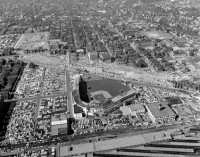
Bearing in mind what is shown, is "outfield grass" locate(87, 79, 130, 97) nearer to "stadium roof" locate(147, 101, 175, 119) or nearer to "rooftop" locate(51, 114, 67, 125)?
"stadium roof" locate(147, 101, 175, 119)

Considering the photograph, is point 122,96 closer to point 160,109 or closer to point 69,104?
point 160,109

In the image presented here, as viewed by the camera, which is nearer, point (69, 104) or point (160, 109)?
point (160, 109)

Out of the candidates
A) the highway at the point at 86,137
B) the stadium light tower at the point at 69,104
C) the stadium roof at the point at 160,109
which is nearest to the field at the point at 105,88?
the stadium light tower at the point at 69,104

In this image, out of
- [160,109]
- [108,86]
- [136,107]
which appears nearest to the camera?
[160,109]

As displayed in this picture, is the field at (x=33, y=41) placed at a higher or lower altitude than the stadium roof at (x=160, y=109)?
higher

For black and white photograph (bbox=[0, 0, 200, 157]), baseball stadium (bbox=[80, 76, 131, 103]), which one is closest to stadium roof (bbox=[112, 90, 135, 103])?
black and white photograph (bbox=[0, 0, 200, 157])

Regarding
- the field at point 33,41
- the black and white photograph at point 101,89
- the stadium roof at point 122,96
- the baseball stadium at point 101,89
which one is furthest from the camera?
the field at point 33,41

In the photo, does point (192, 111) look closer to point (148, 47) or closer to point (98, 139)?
point (98, 139)

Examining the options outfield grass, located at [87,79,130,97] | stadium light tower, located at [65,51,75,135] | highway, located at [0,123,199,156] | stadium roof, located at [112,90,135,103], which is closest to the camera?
highway, located at [0,123,199,156]

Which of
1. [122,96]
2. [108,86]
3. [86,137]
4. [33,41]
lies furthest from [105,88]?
[33,41]

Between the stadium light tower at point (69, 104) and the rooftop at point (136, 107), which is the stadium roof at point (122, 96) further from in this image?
the stadium light tower at point (69, 104)

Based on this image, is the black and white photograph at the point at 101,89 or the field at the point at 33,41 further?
the field at the point at 33,41
